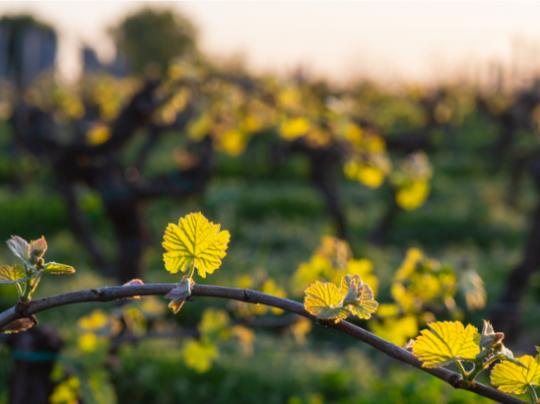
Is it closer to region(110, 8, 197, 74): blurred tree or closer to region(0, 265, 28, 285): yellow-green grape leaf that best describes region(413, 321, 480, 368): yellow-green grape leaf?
region(0, 265, 28, 285): yellow-green grape leaf

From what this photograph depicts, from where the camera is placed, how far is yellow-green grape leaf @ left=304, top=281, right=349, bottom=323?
2.97 ft

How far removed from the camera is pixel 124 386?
454cm

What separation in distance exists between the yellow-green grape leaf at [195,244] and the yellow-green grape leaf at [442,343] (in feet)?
0.83

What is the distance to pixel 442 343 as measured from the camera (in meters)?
0.84

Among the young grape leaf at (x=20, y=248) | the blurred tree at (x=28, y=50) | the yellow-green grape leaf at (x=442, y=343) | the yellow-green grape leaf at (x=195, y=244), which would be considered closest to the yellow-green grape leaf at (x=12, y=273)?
the young grape leaf at (x=20, y=248)

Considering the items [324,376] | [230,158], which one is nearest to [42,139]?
[324,376]

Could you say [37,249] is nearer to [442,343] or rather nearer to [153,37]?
[442,343]

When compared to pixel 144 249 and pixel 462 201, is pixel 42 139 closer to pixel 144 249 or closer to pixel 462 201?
pixel 144 249

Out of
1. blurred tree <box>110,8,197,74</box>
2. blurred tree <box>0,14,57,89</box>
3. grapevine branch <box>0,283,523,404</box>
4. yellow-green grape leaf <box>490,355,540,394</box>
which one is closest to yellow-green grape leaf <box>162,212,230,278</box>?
grapevine branch <box>0,283,523,404</box>

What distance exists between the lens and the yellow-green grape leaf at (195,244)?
3.00ft

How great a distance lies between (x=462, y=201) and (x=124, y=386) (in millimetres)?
8831

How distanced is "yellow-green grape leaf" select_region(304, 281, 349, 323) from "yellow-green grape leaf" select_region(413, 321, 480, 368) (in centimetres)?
11

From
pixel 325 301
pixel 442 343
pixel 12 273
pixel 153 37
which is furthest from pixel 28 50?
pixel 442 343

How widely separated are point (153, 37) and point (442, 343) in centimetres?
3237
